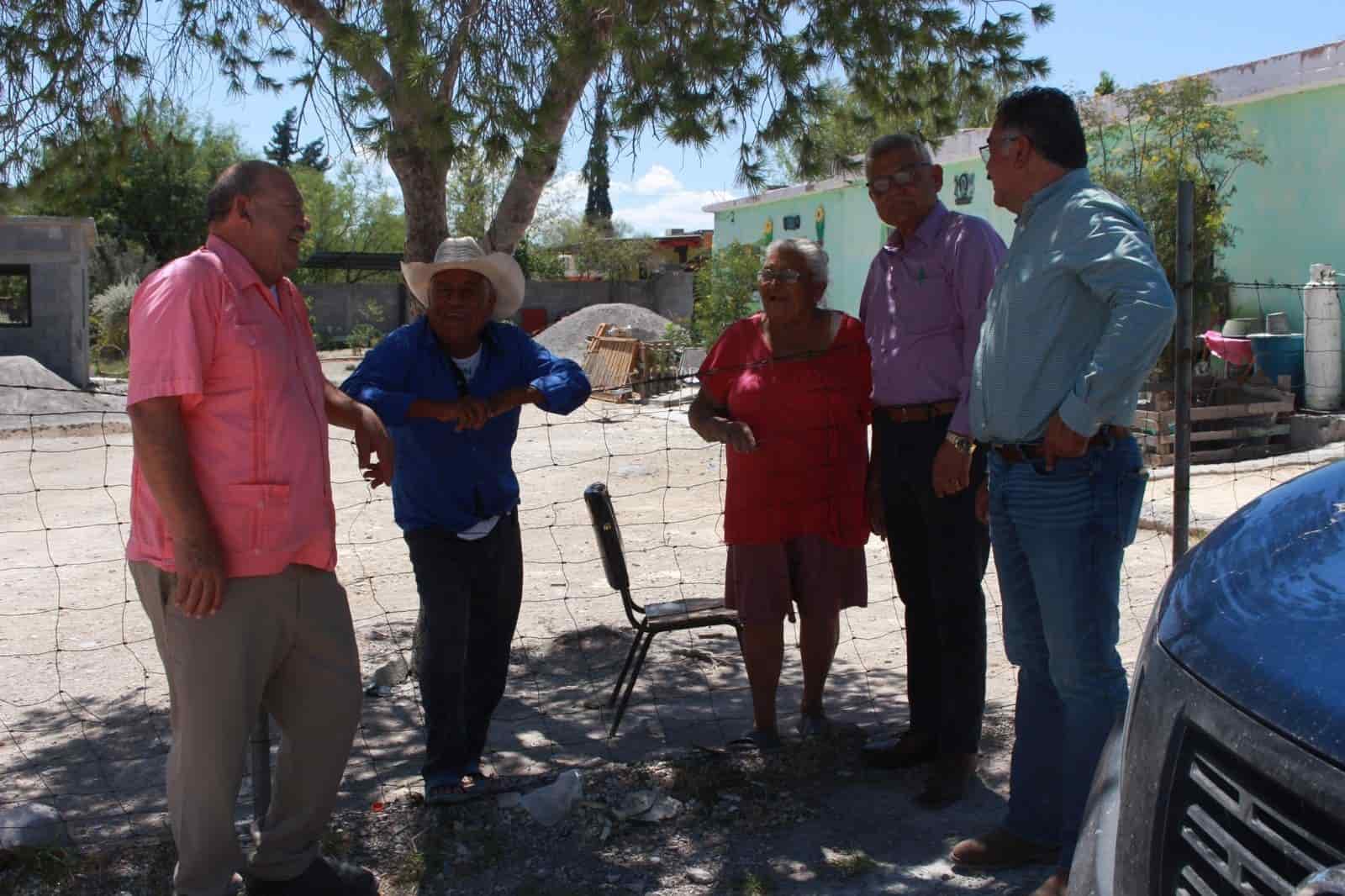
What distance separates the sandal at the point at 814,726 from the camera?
187 inches

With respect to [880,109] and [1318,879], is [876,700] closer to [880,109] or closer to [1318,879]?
[880,109]

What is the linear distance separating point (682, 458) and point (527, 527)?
438cm

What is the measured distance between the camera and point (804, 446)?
15.0 feet

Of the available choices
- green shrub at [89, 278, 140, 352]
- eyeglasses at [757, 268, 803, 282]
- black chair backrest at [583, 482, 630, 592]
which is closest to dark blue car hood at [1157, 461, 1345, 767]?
eyeglasses at [757, 268, 803, 282]

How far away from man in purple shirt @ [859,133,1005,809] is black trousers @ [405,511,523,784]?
1345mm

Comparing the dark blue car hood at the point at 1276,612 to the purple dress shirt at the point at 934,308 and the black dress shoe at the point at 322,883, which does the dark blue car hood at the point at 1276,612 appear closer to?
the purple dress shirt at the point at 934,308

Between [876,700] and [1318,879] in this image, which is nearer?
[1318,879]

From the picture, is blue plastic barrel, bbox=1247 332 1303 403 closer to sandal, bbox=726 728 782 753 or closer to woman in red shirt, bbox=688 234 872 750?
woman in red shirt, bbox=688 234 872 750

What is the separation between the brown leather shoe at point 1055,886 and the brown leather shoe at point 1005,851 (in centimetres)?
31

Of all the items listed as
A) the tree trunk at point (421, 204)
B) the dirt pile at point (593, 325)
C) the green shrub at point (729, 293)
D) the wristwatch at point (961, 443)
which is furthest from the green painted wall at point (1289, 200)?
the dirt pile at point (593, 325)

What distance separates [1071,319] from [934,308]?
958 mm

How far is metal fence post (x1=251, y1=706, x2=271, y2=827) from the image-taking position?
388cm

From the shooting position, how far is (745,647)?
4.67 metres

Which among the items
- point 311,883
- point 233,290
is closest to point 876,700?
point 311,883
